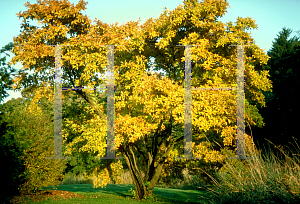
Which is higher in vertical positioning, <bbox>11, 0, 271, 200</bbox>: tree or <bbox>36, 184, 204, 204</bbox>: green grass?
<bbox>11, 0, 271, 200</bbox>: tree

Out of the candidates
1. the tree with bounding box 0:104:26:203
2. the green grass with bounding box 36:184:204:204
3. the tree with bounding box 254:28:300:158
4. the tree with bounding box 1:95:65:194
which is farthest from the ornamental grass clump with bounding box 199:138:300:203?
the tree with bounding box 254:28:300:158

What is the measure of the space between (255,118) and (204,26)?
745 centimetres

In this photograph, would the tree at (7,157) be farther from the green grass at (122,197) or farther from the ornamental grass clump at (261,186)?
the ornamental grass clump at (261,186)

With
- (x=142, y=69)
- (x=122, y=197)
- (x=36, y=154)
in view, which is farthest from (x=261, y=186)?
(x=122, y=197)

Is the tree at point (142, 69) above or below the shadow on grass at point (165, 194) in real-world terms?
above

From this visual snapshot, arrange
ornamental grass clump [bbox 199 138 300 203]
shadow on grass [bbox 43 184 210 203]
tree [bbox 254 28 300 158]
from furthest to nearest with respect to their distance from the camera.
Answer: tree [bbox 254 28 300 158]
shadow on grass [bbox 43 184 210 203]
ornamental grass clump [bbox 199 138 300 203]

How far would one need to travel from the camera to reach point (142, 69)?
10.0m

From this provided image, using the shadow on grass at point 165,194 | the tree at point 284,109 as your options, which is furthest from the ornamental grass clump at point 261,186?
the tree at point 284,109

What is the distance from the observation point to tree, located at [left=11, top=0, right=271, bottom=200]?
8.55 m

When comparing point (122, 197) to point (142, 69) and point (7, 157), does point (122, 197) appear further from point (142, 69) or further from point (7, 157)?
point (7, 157)

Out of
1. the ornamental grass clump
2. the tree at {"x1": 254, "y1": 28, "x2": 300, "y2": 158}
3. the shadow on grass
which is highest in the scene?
the tree at {"x1": 254, "y1": 28, "x2": 300, "y2": 158}

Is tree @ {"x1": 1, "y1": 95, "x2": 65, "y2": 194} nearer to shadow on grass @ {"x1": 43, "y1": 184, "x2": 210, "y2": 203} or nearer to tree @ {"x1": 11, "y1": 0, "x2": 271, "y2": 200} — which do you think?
tree @ {"x1": 11, "y1": 0, "x2": 271, "y2": 200}

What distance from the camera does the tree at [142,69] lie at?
28.0ft

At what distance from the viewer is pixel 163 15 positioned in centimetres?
1046
